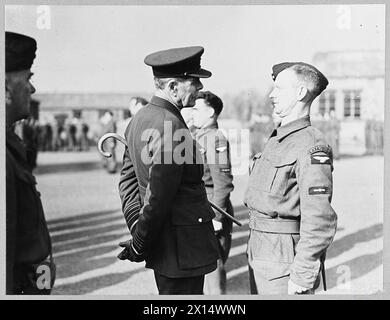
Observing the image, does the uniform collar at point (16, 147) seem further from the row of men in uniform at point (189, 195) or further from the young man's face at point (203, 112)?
the young man's face at point (203, 112)

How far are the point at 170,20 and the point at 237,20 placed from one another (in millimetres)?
379

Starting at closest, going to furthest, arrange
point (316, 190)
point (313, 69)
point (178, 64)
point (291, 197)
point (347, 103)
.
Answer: point (316, 190)
point (291, 197)
point (178, 64)
point (313, 69)
point (347, 103)

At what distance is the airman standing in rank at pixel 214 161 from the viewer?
3668 millimetres

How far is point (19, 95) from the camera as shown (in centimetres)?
278

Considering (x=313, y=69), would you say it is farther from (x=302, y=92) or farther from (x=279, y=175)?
(x=279, y=175)

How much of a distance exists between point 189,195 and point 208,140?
38.4 inches

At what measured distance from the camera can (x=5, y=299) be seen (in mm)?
3359

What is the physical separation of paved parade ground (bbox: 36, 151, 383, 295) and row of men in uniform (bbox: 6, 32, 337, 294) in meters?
0.81

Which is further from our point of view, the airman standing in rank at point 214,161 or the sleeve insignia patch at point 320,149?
the airman standing in rank at point 214,161

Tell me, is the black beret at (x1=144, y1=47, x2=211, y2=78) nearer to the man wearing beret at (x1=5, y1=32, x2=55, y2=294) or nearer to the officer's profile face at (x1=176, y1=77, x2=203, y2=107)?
the officer's profile face at (x1=176, y1=77, x2=203, y2=107)

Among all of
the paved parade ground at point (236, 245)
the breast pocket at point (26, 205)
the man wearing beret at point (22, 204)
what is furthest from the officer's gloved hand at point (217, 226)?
the breast pocket at point (26, 205)

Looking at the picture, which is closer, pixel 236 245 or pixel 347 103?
pixel 347 103

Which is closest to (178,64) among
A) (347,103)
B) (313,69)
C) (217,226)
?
(313,69)
